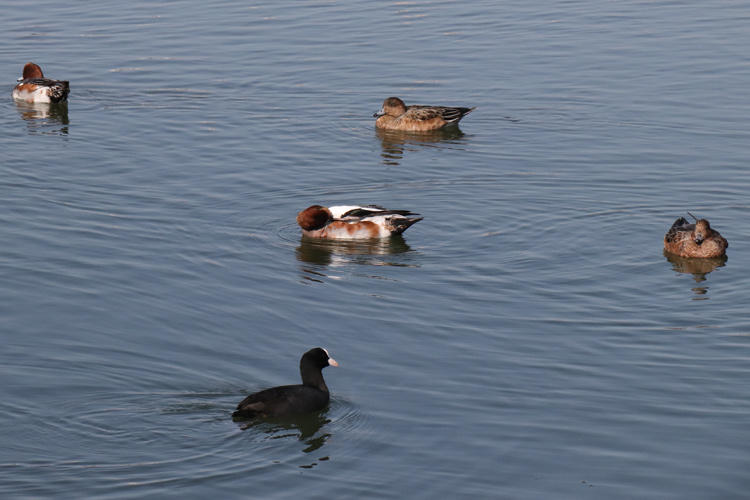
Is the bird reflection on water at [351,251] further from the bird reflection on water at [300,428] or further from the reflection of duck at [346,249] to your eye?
the bird reflection on water at [300,428]

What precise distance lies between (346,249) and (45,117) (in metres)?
10.6

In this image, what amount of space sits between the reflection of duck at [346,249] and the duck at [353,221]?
131mm

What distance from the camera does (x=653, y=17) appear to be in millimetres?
34500

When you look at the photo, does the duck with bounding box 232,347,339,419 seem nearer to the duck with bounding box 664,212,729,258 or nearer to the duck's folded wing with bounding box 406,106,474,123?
the duck with bounding box 664,212,729,258

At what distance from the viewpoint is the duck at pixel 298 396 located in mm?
11852

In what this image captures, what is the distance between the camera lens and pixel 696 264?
17.1 m

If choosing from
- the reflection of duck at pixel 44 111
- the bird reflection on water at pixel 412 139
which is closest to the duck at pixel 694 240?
the bird reflection on water at pixel 412 139

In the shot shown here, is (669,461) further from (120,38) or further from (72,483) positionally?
(120,38)

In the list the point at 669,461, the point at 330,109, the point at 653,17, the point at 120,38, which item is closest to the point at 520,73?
the point at 330,109

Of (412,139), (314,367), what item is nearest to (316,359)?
(314,367)

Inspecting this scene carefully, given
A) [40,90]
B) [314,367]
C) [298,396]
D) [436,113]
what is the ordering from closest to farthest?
[298,396] → [314,367] → [436,113] → [40,90]

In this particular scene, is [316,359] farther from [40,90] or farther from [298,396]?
[40,90]

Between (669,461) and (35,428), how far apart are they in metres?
5.81

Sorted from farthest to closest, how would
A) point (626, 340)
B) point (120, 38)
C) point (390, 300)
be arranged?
point (120, 38)
point (390, 300)
point (626, 340)
